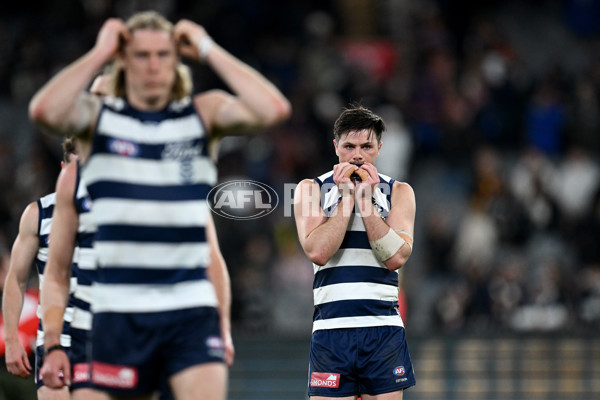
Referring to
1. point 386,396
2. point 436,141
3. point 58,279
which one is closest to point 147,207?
point 58,279

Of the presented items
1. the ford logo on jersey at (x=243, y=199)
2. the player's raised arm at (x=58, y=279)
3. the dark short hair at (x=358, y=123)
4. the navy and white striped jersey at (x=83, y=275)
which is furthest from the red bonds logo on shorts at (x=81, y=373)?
the ford logo on jersey at (x=243, y=199)

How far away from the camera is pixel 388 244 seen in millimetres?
6500

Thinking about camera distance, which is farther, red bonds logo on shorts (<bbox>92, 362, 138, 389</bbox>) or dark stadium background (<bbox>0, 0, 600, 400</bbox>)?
dark stadium background (<bbox>0, 0, 600, 400</bbox>)

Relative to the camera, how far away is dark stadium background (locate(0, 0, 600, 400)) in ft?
50.1

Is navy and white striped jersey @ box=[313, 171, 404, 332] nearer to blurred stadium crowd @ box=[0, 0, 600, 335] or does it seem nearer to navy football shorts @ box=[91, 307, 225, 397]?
navy football shorts @ box=[91, 307, 225, 397]

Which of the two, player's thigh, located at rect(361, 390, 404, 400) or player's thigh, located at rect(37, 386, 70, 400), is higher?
player's thigh, located at rect(37, 386, 70, 400)

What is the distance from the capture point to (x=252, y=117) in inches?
196

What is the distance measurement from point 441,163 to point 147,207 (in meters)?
13.4

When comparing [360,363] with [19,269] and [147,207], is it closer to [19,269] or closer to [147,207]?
[147,207]

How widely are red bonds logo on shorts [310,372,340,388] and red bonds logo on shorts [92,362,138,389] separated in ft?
6.34

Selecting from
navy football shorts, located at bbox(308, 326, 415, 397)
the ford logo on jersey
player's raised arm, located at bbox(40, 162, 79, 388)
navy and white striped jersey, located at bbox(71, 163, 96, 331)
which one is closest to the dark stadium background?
the ford logo on jersey

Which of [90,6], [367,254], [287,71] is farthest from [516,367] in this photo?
[90,6]

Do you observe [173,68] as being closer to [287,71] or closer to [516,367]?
[516,367]

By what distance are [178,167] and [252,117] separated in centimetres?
43
